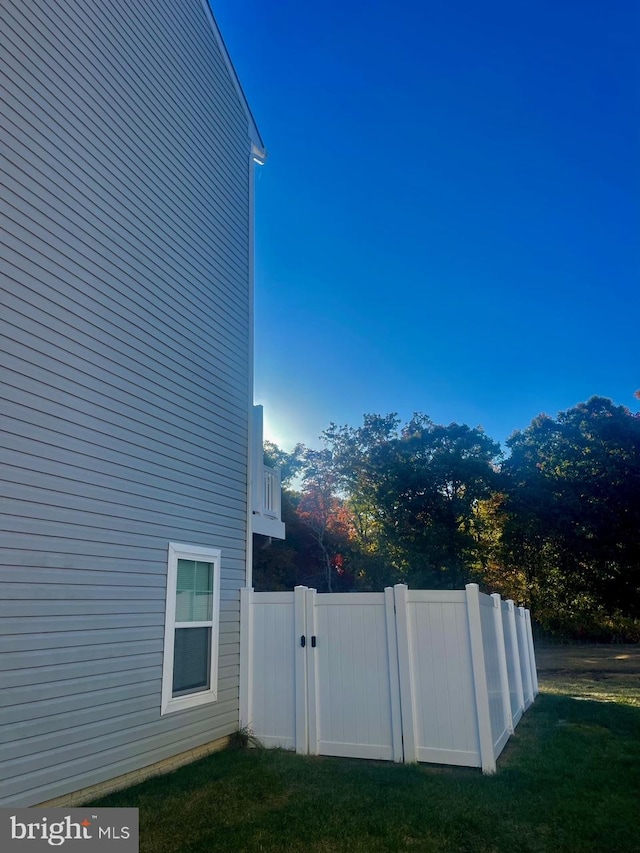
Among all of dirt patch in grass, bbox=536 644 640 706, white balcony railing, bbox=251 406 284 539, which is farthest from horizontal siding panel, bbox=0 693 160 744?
dirt patch in grass, bbox=536 644 640 706

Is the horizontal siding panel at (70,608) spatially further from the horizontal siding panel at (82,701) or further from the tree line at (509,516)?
the tree line at (509,516)

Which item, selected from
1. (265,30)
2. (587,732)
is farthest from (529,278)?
(587,732)

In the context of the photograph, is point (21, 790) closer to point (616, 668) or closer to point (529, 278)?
point (529, 278)

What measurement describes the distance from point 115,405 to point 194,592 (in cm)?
214

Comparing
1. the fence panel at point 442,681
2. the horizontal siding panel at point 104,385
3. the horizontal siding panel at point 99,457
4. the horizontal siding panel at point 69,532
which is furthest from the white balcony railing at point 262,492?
the fence panel at point 442,681

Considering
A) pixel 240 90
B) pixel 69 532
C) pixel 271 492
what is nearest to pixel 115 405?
pixel 69 532

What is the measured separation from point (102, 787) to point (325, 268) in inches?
365

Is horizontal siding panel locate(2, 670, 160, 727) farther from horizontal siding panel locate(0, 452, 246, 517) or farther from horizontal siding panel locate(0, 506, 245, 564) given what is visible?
horizontal siding panel locate(0, 452, 246, 517)

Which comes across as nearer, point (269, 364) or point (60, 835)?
point (60, 835)

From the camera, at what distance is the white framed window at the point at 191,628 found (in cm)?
474

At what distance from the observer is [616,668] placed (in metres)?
13.5

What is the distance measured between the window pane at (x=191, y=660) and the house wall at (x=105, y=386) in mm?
217

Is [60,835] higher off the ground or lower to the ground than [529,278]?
lower

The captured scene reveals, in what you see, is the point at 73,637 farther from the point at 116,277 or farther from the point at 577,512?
the point at 577,512
